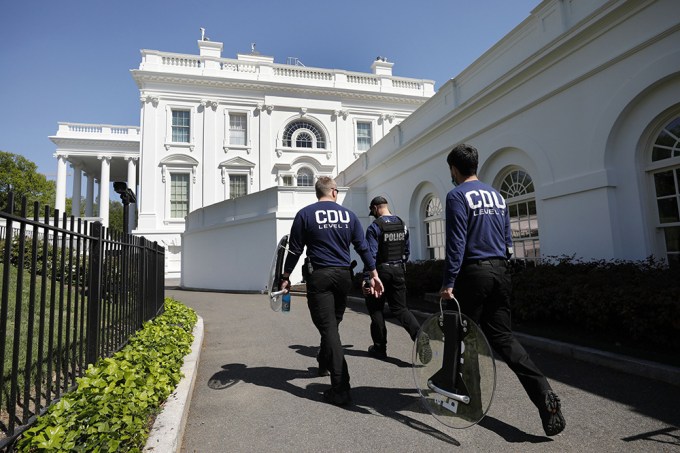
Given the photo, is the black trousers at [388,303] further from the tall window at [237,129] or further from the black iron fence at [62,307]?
the tall window at [237,129]

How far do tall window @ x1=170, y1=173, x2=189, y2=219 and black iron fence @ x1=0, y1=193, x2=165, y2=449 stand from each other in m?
18.5

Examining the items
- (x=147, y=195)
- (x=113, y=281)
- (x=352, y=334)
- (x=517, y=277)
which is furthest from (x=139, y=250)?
(x=147, y=195)

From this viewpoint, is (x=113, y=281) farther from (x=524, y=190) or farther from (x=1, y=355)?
(x=524, y=190)

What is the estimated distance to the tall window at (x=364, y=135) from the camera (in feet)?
91.6

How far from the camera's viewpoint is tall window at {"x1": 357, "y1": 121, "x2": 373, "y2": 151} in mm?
27906

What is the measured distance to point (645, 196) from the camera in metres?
6.43

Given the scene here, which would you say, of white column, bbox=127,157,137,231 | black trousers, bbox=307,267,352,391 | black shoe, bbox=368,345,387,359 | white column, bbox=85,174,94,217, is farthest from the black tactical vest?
white column, bbox=85,174,94,217

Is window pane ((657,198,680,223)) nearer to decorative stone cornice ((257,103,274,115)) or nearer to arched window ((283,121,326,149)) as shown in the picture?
arched window ((283,121,326,149))

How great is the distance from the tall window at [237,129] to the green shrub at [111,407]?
76.3 feet

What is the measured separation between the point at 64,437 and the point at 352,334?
192 inches

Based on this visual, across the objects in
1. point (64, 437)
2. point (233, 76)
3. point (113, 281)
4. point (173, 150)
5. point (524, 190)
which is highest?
point (233, 76)

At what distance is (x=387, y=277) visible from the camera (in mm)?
5121

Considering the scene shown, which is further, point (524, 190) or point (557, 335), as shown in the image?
point (524, 190)

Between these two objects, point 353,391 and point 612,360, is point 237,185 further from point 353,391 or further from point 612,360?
point 612,360
